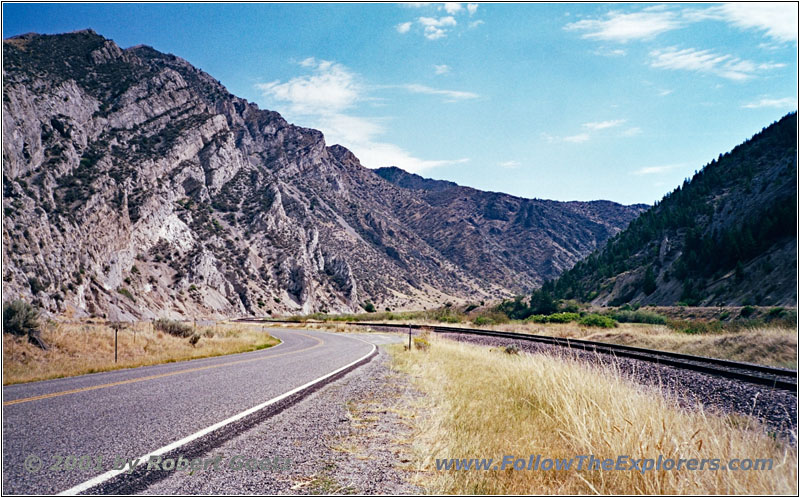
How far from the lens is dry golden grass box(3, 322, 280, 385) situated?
11797 millimetres

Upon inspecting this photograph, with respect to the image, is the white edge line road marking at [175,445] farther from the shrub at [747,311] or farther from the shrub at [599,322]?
the shrub at [747,311]

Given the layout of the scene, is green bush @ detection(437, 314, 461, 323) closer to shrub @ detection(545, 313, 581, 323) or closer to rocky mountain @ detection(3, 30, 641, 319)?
shrub @ detection(545, 313, 581, 323)

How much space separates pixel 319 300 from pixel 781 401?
79.8 m

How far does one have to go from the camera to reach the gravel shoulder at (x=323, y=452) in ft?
13.3

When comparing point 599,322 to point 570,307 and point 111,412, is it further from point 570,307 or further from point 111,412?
point 111,412

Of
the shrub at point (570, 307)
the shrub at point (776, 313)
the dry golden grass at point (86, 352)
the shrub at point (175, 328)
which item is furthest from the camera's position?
the shrub at point (570, 307)

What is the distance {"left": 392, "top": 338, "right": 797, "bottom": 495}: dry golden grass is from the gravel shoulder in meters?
0.39

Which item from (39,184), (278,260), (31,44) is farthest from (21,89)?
(278,260)

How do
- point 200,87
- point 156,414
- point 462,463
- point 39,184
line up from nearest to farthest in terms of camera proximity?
point 462,463, point 156,414, point 39,184, point 200,87

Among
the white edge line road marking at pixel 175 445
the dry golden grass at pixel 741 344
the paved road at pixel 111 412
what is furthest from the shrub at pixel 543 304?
the white edge line road marking at pixel 175 445

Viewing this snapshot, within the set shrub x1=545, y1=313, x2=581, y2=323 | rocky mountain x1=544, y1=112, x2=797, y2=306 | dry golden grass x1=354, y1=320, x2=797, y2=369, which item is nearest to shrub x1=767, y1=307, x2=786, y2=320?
rocky mountain x1=544, y1=112, x2=797, y2=306

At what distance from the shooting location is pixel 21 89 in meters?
56.4

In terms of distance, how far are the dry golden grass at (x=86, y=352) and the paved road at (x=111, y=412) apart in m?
1.93

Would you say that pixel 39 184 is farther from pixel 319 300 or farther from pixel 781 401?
pixel 781 401
